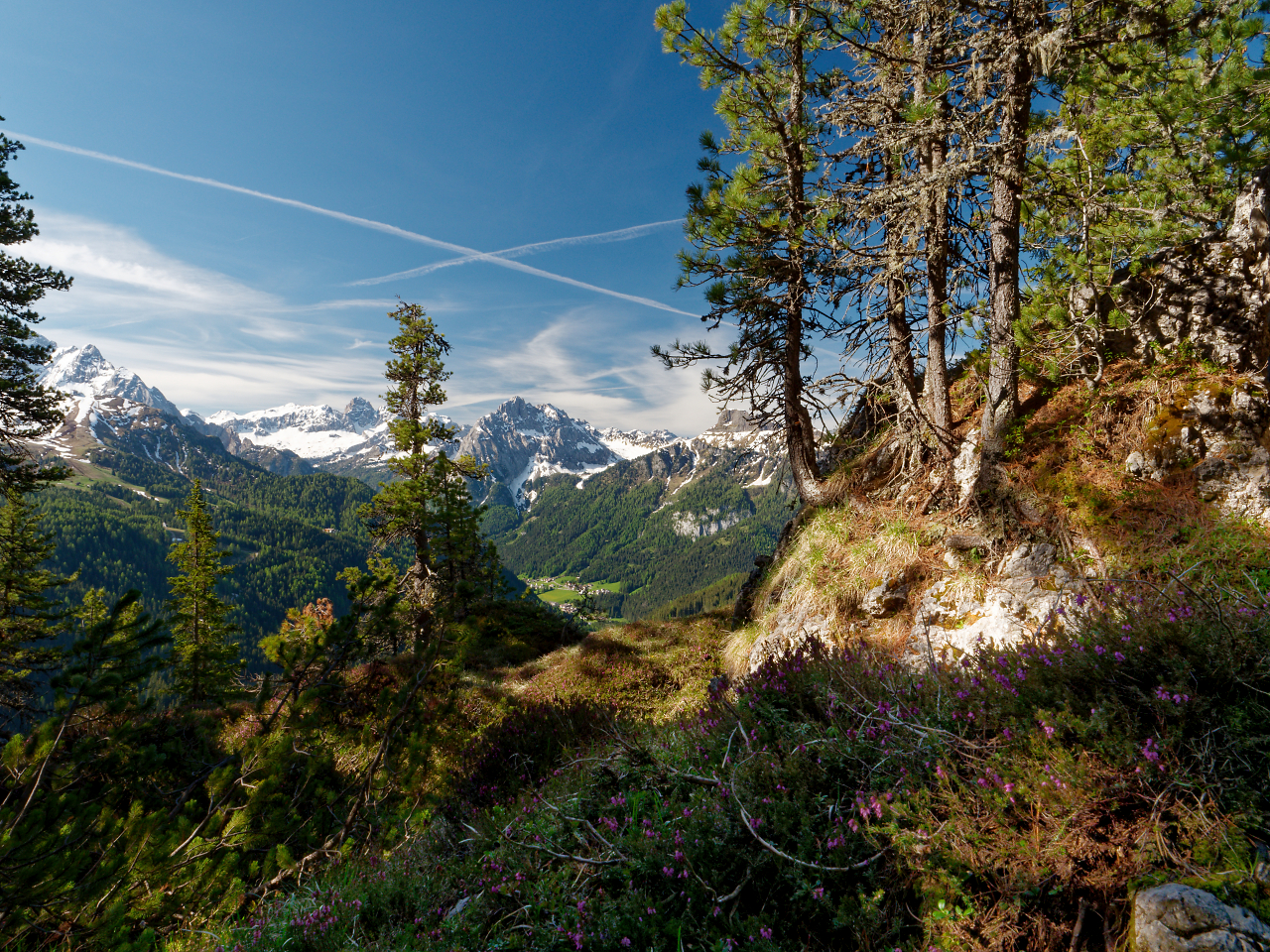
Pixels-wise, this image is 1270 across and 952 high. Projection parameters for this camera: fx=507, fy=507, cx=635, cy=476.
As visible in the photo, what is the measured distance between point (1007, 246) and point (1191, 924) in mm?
7447

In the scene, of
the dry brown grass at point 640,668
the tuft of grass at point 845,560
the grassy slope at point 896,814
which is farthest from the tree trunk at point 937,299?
the dry brown grass at point 640,668

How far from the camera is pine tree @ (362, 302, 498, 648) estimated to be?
1877 cm

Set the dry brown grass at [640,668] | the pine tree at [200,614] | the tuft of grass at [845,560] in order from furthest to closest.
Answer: the pine tree at [200,614] → the dry brown grass at [640,668] → the tuft of grass at [845,560]

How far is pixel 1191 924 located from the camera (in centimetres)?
162

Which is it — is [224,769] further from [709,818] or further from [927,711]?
[927,711]

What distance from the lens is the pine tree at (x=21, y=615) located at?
14258 millimetres

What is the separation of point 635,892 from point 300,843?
5086 mm

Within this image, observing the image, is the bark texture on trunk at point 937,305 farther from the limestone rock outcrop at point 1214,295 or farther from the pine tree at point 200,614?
the pine tree at point 200,614

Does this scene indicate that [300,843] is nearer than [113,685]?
No

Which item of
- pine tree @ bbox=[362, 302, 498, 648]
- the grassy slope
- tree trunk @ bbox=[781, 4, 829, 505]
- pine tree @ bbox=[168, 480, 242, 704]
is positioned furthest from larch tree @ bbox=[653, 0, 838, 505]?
pine tree @ bbox=[168, 480, 242, 704]

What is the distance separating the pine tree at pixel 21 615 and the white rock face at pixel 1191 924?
66.5 feet

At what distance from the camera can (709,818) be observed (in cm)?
291

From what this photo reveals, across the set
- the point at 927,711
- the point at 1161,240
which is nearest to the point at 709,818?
the point at 927,711

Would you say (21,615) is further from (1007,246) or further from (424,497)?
(1007,246)
